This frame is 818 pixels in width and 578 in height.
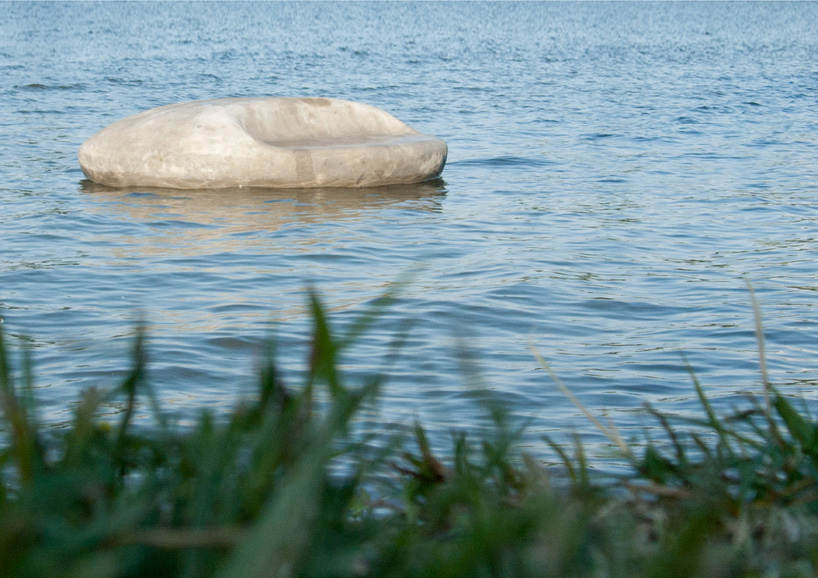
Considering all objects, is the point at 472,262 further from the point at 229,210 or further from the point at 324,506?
the point at 324,506

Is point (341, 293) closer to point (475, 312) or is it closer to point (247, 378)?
point (475, 312)

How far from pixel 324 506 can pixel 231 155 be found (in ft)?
Answer: 27.7

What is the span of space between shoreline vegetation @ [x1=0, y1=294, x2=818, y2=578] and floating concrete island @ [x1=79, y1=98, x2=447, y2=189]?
8.03 metres

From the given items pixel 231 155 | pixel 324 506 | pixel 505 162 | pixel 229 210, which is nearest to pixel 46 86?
pixel 505 162

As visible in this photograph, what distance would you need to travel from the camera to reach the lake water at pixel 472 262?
4848 millimetres

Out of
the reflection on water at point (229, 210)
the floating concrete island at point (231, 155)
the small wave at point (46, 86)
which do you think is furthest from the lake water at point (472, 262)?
the small wave at point (46, 86)

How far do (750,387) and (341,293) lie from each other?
267 centimetres

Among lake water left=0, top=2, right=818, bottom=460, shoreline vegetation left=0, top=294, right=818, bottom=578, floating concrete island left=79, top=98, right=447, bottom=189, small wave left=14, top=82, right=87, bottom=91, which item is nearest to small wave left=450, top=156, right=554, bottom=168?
lake water left=0, top=2, right=818, bottom=460

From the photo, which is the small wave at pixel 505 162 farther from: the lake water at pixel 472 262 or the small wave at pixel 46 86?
the small wave at pixel 46 86

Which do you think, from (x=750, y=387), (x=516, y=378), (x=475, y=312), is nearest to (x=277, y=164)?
(x=475, y=312)

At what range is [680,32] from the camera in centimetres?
4738

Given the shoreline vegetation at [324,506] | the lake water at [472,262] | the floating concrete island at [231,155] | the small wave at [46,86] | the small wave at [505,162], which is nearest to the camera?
the shoreline vegetation at [324,506]

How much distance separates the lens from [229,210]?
8.59 m

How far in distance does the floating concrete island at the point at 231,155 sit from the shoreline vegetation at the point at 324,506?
803cm
